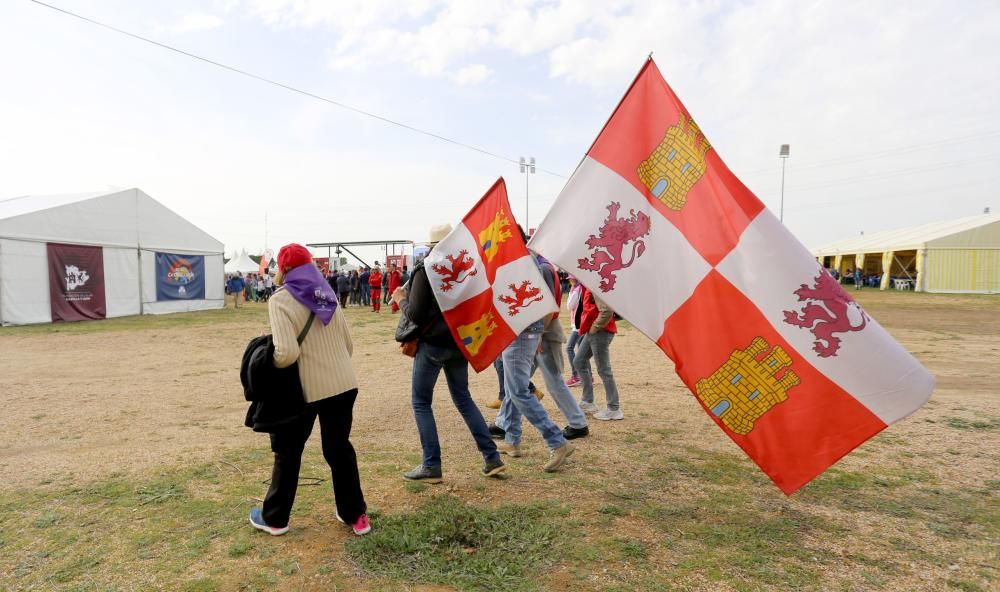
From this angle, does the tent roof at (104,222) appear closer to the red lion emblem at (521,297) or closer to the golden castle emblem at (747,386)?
the red lion emblem at (521,297)

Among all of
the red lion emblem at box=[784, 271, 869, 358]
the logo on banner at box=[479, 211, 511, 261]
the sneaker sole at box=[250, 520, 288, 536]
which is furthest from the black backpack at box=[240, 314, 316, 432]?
the red lion emblem at box=[784, 271, 869, 358]

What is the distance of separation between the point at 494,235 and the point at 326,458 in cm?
193

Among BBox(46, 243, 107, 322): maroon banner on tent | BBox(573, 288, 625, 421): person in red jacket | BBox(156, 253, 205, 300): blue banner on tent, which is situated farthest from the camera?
BBox(156, 253, 205, 300): blue banner on tent

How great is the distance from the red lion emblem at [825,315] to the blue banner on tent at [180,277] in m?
22.6

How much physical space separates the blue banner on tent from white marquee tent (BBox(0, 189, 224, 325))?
0.20 m

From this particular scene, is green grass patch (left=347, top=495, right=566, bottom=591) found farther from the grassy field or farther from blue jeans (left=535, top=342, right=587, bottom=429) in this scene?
blue jeans (left=535, top=342, right=587, bottom=429)

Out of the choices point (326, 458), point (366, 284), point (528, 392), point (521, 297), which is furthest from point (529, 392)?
point (366, 284)

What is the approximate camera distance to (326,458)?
314 centimetres

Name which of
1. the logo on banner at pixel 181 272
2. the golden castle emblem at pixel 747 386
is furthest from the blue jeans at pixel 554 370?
the logo on banner at pixel 181 272

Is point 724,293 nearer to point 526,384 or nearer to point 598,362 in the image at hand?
point 526,384

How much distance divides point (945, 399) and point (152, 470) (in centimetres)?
839

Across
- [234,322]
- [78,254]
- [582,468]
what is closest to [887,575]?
[582,468]

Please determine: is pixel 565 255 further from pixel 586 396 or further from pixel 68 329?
pixel 68 329

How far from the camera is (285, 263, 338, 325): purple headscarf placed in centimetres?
299
